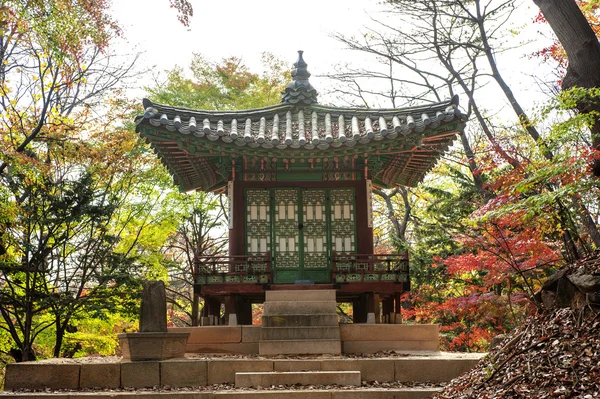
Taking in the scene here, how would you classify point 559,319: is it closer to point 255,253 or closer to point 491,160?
point 491,160

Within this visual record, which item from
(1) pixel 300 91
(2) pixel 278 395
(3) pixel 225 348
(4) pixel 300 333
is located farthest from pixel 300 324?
(1) pixel 300 91

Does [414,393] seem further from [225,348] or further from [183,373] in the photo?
[225,348]

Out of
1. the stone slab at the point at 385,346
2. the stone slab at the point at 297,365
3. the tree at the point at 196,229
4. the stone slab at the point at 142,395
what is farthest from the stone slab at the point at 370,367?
the tree at the point at 196,229

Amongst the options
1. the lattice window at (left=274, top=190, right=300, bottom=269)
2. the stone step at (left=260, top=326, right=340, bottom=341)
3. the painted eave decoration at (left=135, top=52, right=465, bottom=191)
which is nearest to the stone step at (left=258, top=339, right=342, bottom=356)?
the stone step at (left=260, top=326, right=340, bottom=341)

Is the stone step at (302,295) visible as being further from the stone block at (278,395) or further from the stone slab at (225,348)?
the stone block at (278,395)

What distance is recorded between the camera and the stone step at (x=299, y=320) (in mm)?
12094

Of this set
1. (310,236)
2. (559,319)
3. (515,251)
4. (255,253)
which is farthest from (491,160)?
(559,319)

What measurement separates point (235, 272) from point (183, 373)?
3864mm

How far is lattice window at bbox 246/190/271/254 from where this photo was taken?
1471 centimetres

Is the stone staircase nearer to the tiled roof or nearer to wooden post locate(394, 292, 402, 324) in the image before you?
wooden post locate(394, 292, 402, 324)

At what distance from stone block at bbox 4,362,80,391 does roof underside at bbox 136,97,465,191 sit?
214 inches

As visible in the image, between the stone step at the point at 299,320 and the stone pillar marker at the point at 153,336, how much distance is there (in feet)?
5.71

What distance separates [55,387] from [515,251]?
9.57 m

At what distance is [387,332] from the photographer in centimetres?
1235
